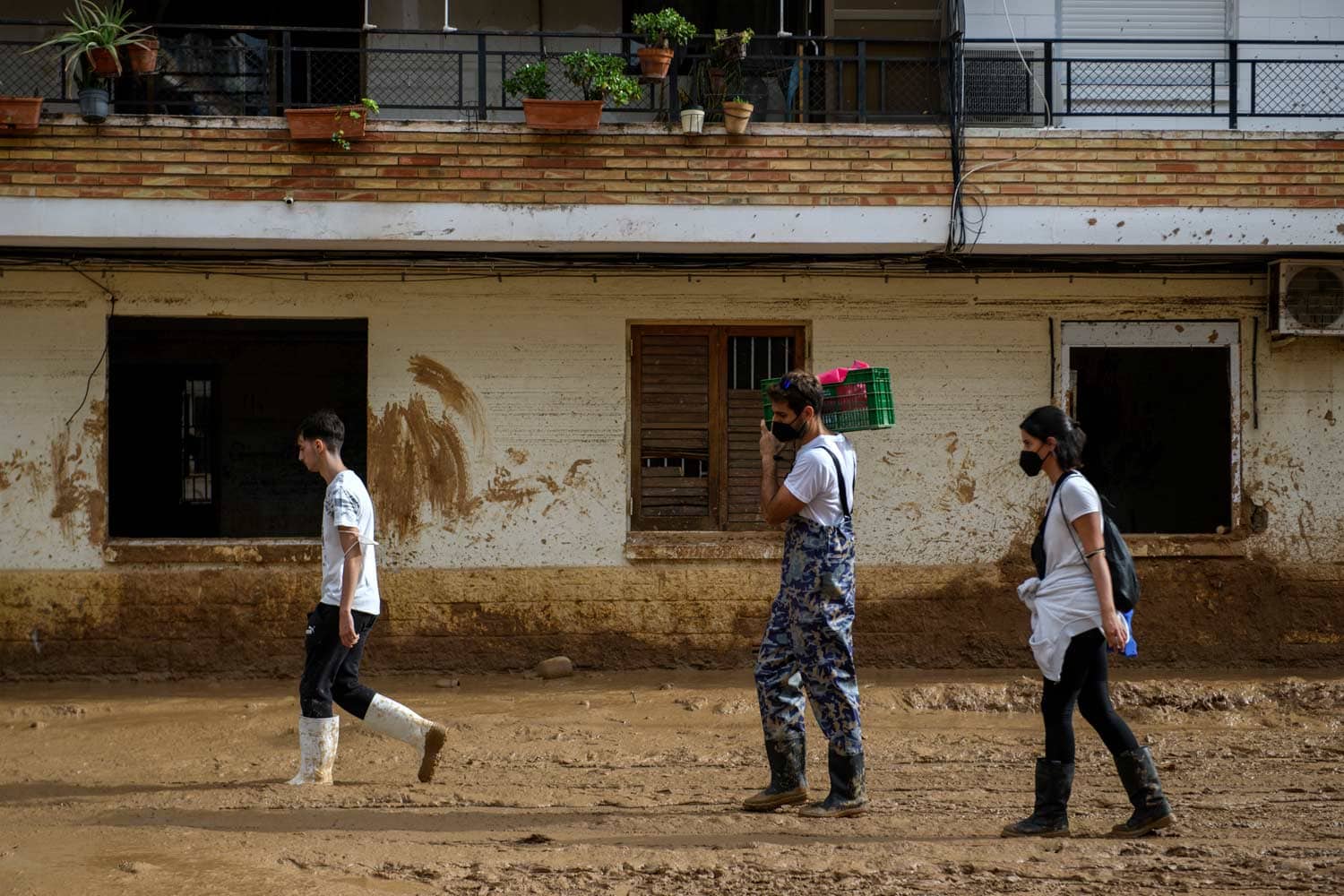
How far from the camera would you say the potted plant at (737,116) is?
360 inches

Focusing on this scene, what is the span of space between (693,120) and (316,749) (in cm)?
494

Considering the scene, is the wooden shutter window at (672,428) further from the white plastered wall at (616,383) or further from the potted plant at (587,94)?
the potted plant at (587,94)

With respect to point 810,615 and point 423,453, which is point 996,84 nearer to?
point 423,453

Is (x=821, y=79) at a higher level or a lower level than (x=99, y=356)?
higher

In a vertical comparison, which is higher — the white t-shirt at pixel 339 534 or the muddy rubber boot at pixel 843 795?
the white t-shirt at pixel 339 534

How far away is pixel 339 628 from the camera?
6.19 metres

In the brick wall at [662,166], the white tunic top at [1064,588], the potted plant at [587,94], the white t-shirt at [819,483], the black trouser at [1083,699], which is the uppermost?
the potted plant at [587,94]

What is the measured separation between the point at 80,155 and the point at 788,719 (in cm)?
621

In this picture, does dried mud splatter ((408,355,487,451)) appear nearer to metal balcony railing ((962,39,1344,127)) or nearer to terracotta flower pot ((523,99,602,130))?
terracotta flower pot ((523,99,602,130))

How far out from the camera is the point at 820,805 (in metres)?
5.73

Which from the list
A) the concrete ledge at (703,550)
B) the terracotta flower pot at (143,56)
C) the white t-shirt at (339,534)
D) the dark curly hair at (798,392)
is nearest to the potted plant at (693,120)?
the concrete ledge at (703,550)

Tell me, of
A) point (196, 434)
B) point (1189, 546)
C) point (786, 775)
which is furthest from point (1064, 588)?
point (196, 434)

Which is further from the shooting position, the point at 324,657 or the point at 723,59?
the point at 723,59

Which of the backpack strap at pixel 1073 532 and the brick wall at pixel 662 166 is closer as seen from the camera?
the backpack strap at pixel 1073 532
